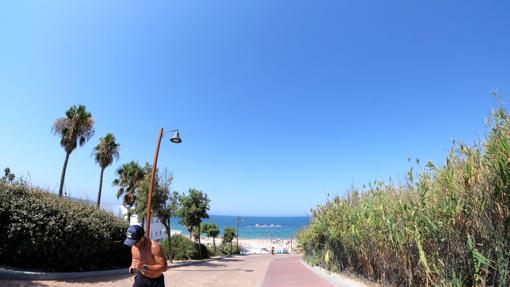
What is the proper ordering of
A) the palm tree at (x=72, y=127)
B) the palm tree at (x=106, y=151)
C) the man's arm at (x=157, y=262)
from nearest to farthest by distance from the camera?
the man's arm at (x=157, y=262), the palm tree at (x=72, y=127), the palm tree at (x=106, y=151)

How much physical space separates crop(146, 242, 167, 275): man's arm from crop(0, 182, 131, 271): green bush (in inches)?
255

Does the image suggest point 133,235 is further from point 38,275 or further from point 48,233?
point 48,233

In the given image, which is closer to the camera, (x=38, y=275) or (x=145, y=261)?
(x=145, y=261)

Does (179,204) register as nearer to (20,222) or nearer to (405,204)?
(20,222)

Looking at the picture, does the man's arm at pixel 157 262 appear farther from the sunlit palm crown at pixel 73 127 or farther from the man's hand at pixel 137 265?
the sunlit palm crown at pixel 73 127

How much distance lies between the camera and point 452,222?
18.4ft

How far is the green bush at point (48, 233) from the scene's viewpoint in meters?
8.73

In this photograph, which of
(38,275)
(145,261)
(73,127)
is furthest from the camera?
(73,127)

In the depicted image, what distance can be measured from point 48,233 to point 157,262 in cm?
671

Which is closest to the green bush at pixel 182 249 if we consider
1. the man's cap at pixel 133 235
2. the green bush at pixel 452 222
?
the green bush at pixel 452 222

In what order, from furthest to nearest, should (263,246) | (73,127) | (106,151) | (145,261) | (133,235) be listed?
1. (263,246)
2. (106,151)
3. (73,127)
4. (145,261)
5. (133,235)

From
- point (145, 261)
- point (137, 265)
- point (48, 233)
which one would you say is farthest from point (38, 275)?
point (145, 261)

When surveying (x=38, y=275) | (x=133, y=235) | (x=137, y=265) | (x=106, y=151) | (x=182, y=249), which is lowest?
(x=182, y=249)

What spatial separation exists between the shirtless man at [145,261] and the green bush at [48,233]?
20.8 ft
